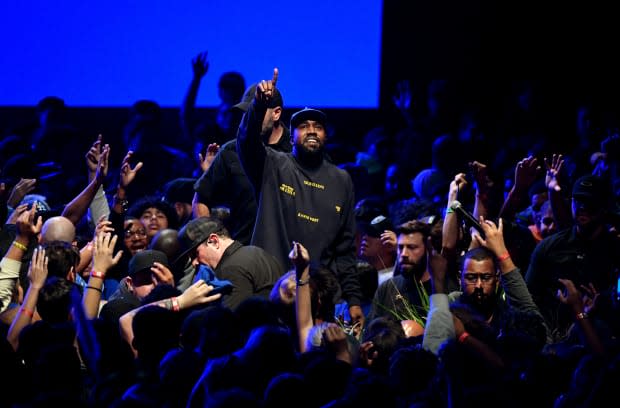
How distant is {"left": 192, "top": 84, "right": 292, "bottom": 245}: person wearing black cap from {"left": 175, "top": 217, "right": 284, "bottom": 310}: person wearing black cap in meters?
0.54

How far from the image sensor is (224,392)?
11.1 ft

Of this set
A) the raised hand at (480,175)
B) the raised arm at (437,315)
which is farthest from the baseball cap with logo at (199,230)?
the raised hand at (480,175)

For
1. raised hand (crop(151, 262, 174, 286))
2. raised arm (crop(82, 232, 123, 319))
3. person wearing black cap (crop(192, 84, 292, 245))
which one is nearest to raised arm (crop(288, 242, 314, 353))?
raised hand (crop(151, 262, 174, 286))

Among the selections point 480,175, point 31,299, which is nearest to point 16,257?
point 31,299

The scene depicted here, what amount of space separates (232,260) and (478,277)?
4.68ft

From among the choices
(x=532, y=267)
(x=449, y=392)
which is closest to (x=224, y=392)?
(x=449, y=392)

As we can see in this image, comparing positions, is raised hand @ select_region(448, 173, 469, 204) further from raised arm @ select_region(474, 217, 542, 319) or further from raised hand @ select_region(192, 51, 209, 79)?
raised hand @ select_region(192, 51, 209, 79)

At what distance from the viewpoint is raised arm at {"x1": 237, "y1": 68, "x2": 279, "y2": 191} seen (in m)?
5.88

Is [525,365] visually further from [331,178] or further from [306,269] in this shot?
[331,178]

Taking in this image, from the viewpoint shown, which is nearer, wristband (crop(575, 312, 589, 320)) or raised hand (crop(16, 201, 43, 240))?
wristband (crop(575, 312, 589, 320))

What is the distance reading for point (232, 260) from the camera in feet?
19.1

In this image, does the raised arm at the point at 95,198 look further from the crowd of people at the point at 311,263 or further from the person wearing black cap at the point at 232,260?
the person wearing black cap at the point at 232,260

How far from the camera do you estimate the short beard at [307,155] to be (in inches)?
253

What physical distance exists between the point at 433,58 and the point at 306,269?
6705 mm
